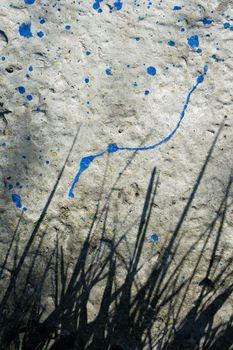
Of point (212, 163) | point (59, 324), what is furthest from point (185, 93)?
point (59, 324)

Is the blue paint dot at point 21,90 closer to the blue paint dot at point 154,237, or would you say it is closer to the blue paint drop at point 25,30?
the blue paint drop at point 25,30

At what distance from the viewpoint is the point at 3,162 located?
2.32 m

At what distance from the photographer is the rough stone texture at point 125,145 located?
2.24 metres

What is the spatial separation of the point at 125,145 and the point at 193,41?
2.52 ft

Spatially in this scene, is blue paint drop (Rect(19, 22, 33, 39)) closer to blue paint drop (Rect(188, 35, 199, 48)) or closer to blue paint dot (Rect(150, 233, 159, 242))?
blue paint drop (Rect(188, 35, 199, 48))

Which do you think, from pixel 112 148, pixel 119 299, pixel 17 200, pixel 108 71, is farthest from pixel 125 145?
pixel 119 299

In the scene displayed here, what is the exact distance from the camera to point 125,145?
7.68 feet

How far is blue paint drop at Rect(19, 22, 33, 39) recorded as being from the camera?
2.44m

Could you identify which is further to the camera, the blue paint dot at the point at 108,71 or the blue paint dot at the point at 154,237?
the blue paint dot at the point at 108,71

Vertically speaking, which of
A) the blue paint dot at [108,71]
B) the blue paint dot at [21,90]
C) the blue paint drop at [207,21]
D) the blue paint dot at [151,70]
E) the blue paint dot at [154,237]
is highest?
the blue paint drop at [207,21]

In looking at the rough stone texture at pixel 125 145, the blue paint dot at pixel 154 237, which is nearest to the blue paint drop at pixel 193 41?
the rough stone texture at pixel 125 145

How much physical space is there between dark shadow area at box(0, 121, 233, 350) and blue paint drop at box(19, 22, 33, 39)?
120cm

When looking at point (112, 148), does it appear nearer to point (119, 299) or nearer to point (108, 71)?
point (108, 71)

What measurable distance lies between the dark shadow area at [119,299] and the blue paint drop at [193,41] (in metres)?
0.86
